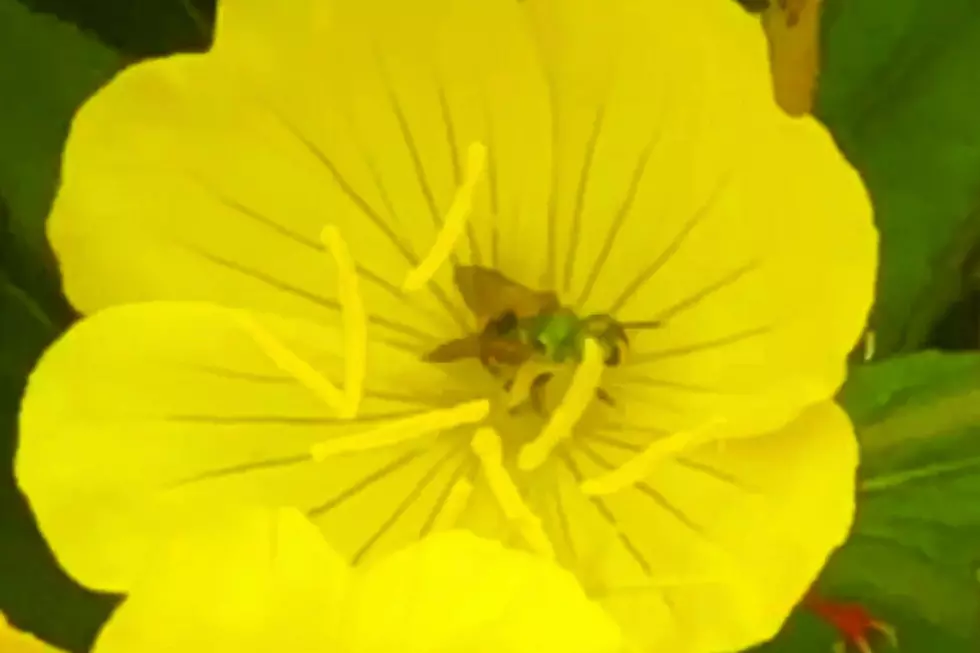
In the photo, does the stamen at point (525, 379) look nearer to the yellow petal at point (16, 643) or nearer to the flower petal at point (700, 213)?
the flower petal at point (700, 213)

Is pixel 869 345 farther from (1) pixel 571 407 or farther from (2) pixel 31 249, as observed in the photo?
(2) pixel 31 249

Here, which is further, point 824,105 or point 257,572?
point 824,105

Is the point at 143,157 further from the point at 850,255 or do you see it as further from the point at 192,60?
the point at 850,255

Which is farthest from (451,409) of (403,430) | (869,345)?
(869,345)

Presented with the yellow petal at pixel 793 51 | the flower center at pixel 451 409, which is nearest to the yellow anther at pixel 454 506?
the flower center at pixel 451 409

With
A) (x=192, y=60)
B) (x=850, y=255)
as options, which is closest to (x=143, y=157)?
(x=192, y=60)

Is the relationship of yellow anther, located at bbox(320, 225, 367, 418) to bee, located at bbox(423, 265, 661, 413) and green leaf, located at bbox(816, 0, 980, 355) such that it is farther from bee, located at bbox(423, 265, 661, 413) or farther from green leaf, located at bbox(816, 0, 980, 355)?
green leaf, located at bbox(816, 0, 980, 355)
